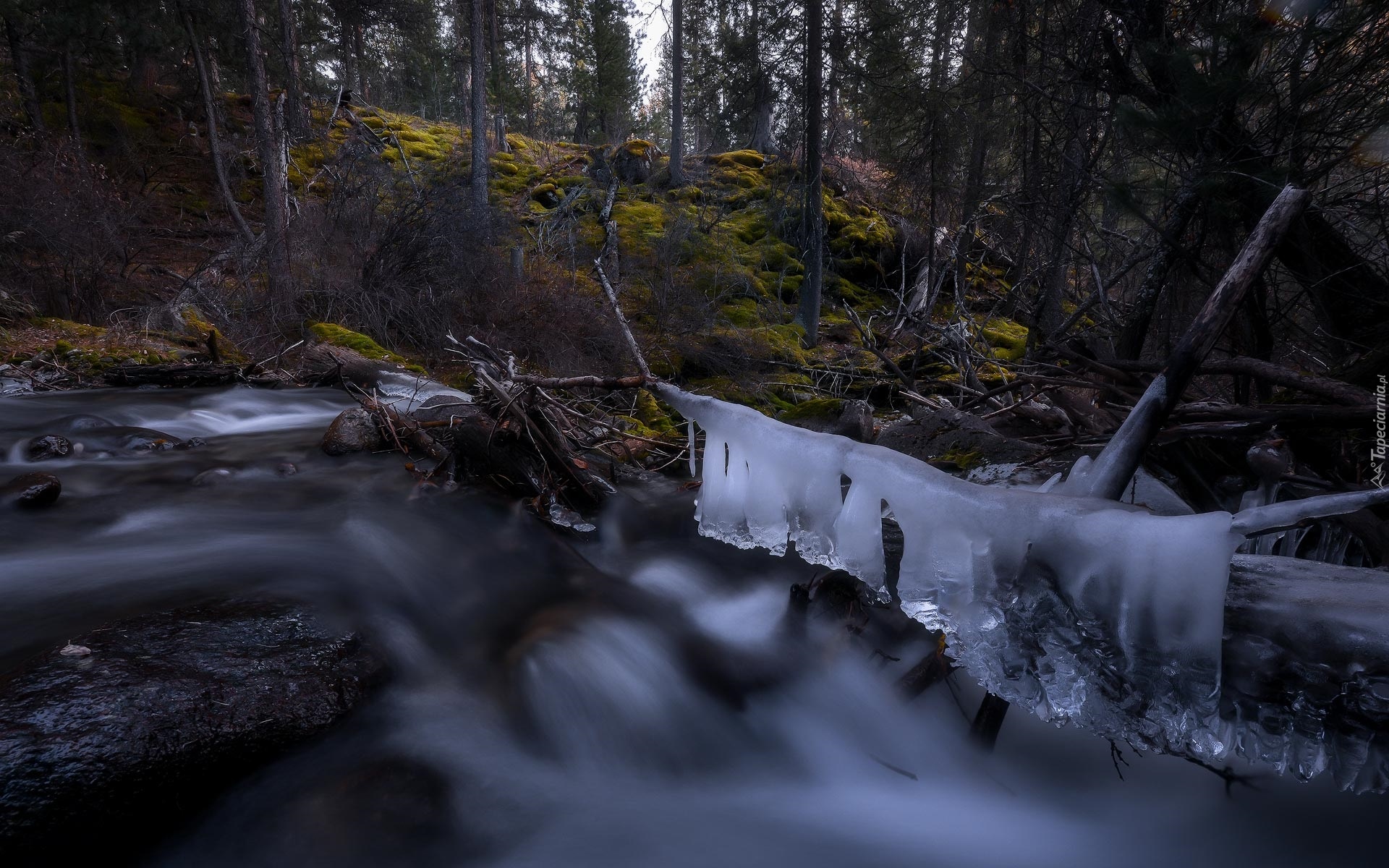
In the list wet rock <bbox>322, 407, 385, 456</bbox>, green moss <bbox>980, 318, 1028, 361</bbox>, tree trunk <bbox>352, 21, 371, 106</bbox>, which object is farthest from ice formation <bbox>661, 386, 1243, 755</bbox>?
tree trunk <bbox>352, 21, 371, 106</bbox>

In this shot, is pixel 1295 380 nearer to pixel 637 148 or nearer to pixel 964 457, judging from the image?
pixel 964 457

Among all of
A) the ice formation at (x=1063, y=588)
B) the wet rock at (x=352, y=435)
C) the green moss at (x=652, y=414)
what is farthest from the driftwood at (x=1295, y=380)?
the wet rock at (x=352, y=435)

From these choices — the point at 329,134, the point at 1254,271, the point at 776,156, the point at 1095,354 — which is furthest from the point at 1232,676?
the point at 329,134

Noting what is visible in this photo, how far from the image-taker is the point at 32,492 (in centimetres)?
367

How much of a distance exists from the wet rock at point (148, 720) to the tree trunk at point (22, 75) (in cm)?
1710

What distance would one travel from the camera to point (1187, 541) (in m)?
1.30

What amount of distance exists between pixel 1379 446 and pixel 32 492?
5.79 meters

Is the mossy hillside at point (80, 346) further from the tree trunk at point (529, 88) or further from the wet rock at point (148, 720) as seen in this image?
the tree trunk at point (529, 88)

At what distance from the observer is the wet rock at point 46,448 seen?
4.46 meters

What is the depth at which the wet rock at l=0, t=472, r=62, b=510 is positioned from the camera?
12.0 feet

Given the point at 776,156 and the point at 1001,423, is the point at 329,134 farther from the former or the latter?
the point at 1001,423

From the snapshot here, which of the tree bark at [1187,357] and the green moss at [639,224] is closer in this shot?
the tree bark at [1187,357]

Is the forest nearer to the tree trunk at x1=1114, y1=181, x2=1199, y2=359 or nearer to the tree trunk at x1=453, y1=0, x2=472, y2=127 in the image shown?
the tree trunk at x1=1114, y1=181, x2=1199, y2=359

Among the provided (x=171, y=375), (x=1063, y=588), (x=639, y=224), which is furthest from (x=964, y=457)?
(x=639, y=224)
